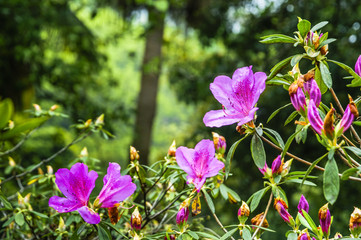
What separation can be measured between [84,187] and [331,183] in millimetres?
392

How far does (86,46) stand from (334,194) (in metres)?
4.57

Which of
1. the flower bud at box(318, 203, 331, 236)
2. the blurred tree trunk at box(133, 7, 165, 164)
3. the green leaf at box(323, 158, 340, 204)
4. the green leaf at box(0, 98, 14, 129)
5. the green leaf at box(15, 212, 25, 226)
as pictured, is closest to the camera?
the green leaf at box(323, 158, 340, 204)

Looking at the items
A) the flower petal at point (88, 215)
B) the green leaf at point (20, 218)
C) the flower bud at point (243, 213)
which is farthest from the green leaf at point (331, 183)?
the green leaf at point (20, 218)

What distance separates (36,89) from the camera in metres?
5.22

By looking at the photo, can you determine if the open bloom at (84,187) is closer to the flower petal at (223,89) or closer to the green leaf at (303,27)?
the flower petal at (223,89)

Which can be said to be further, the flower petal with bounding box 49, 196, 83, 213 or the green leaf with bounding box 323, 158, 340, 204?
the flower petal with bounding box 49, 196, 83, 213

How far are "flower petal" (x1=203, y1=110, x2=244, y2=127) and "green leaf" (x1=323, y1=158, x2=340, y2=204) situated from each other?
6.6 inches

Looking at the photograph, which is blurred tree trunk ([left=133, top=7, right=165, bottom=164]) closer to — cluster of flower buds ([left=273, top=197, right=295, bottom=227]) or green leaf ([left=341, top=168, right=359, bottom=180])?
cluster of flower buds ([left=273, top=197, right=295, bottom=227])

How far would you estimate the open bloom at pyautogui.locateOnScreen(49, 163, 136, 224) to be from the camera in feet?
2.10

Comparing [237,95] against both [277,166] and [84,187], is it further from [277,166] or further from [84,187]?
[84,187]

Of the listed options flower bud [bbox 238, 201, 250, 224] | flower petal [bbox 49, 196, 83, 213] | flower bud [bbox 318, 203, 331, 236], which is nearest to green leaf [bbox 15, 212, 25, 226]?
flower petal [bbox 49, 196, 83, 213]

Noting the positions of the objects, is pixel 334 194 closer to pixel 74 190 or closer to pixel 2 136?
pixel 74 190

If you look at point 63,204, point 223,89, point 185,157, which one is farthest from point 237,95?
point 63,204

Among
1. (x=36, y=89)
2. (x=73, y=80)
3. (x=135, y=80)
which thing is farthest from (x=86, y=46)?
(x=135, y=80)
